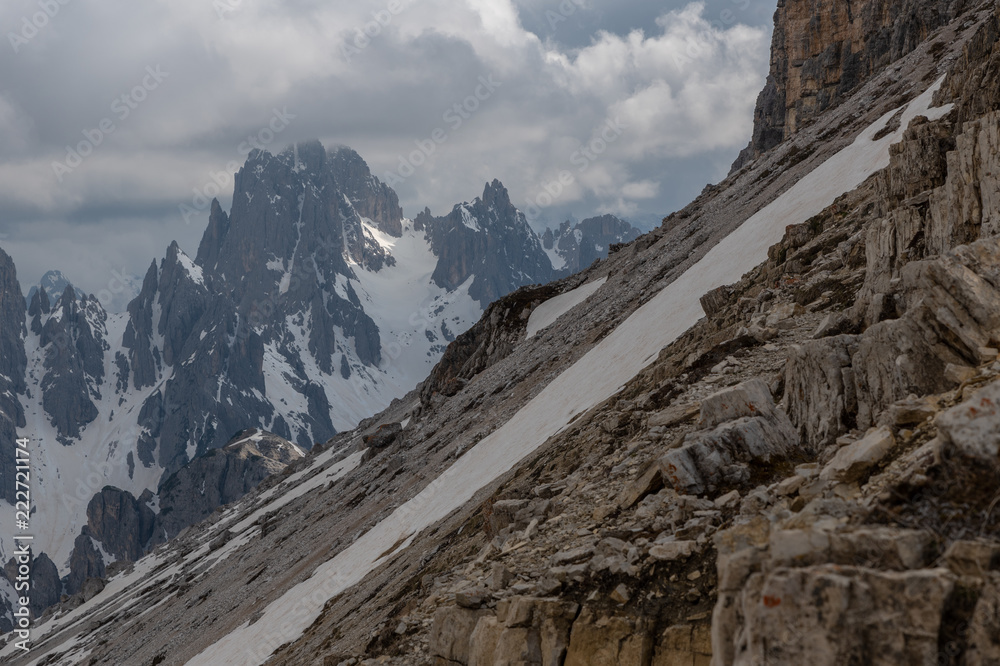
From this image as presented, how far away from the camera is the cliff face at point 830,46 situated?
2550 inches

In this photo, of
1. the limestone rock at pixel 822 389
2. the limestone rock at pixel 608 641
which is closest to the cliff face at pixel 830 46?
the limestone rock at pixel 822 389

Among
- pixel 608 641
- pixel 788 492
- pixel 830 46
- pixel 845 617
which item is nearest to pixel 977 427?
pixel 845 617

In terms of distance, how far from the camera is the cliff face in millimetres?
64775

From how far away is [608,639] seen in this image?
338 inches

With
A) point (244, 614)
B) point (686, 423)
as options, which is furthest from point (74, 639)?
point (686, 423)

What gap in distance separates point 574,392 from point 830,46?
71605 millimetres

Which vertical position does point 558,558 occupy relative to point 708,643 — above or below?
above

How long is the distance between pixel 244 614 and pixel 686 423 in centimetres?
2982

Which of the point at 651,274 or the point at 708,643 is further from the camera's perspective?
the point at 651,274

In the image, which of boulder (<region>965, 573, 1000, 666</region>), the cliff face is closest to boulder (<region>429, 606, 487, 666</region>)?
boulder (<region>965, 573, 1000, 666</region>)

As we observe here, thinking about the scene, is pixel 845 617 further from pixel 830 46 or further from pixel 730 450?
pixel 830 46

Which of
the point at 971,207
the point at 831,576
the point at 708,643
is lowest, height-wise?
the point at 708,643

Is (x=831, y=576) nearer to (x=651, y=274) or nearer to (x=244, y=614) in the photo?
(x=244, y=614)

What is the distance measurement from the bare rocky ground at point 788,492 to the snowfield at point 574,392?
6.05 feet
